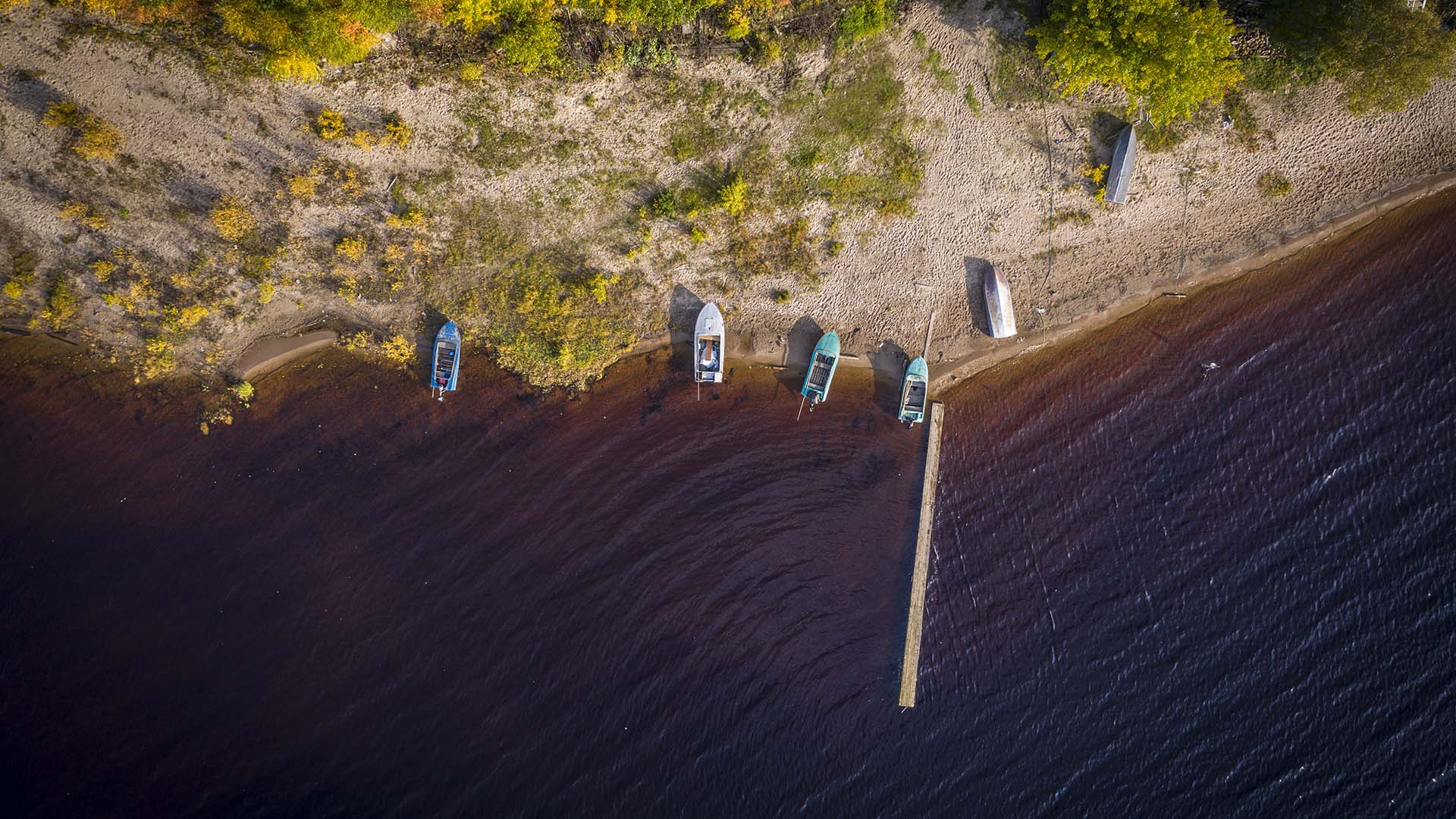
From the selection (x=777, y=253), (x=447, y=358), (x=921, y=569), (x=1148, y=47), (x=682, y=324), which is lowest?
(x=921, y=569)

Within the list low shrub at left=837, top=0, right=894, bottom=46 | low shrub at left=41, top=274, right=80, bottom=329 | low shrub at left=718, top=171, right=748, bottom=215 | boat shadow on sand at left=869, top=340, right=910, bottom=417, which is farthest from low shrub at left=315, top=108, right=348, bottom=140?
boat shadow on sand at left=869, top=340, right=910, bottom=417

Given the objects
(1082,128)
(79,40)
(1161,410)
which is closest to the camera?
(79,40)

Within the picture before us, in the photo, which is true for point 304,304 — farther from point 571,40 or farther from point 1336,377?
point 1336,377

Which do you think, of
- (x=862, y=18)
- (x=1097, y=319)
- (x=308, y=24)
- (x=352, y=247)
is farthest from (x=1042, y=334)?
(x=308, y=24)

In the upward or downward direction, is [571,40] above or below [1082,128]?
above

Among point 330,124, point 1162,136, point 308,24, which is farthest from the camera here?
point 1162,136

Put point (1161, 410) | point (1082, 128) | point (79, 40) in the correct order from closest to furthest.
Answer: point (79, 40), point (1082, 128), point (1161, 410)

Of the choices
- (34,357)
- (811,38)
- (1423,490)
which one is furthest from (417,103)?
(1423,490)

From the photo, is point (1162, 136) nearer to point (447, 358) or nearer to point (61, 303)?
point (447, 358)

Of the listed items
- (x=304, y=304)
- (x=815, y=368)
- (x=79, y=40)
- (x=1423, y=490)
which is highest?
(x=79, y=40)
